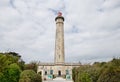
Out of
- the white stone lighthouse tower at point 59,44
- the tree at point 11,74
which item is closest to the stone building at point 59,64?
the white stone lighthouse tower at point 59,44

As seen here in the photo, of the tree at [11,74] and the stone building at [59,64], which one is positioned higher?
the stone building at [59,64]

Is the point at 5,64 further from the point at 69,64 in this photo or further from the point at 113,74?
the point at 69,64

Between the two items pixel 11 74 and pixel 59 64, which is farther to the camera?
pixel 59 64

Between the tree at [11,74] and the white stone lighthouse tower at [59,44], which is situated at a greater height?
the white stone lighthouse tower at [59,44]

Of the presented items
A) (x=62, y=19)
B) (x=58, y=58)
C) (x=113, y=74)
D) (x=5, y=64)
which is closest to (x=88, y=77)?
(x=113, y=74)

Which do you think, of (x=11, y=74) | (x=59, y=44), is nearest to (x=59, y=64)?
(x=59, y=44)

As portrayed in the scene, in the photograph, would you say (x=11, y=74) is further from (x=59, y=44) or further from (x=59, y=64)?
(x=59, y=44)

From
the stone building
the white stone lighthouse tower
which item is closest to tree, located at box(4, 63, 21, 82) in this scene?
the stone building

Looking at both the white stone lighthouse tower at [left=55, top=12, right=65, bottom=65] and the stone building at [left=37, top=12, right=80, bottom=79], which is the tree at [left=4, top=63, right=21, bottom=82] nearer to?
the stone building at [left=37, top=12, right=80, bottom=79]

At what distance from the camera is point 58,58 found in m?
61.5

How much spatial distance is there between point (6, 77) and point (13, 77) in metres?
0.97

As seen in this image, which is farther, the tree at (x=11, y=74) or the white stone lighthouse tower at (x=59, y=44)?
the white stone lighthouse tower at (x=59, y=44)

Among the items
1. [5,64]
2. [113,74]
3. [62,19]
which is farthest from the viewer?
[62,19]

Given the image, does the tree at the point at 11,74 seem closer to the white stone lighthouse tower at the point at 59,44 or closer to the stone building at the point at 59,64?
the stone building at the point at 59,64
